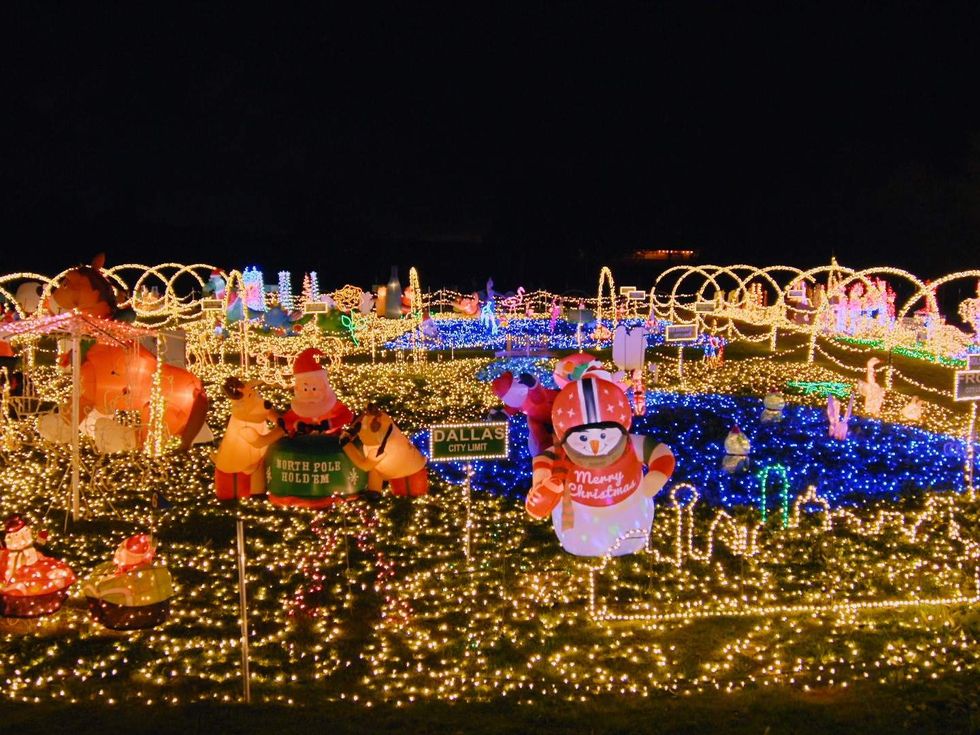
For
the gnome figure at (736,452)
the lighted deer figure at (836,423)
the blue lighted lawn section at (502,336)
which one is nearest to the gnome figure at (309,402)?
the gnome figure at (736,452)

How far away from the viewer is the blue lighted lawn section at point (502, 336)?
25.5m

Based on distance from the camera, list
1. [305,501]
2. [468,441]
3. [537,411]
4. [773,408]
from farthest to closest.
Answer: [773,408] < [537,411] < [305,501] < [468,441]

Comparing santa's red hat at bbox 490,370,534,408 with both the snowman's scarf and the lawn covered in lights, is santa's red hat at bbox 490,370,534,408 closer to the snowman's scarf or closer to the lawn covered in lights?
the lawn covered in lights

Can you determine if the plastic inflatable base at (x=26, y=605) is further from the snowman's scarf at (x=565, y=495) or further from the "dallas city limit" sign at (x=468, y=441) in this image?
the snowman's scarf at (x=565, y=495)

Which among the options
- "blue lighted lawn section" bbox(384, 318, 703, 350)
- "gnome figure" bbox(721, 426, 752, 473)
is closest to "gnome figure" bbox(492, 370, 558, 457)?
"gnome figure" bbox(721, 426, 752, 473)

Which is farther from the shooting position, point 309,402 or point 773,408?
point 773,408

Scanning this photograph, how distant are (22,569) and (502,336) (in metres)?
21.7

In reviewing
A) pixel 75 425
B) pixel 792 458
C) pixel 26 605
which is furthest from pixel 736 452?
pixel 26 605

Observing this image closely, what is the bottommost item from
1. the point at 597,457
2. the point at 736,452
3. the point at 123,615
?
the point at 123,615

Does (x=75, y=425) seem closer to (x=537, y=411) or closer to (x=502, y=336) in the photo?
(x=537, y=411)

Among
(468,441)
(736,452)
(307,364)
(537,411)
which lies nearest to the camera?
(468,441)

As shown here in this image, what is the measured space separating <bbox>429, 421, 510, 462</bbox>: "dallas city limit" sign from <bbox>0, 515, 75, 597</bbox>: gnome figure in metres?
3.16

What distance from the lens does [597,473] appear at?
7234mm

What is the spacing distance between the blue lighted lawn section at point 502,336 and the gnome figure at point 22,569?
16.5 meters
